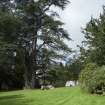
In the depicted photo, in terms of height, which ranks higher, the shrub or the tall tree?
the tall tree

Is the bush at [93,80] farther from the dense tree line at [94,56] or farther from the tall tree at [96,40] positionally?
the tall tree at [96,40]

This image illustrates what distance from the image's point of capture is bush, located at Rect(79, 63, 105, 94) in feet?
87.1

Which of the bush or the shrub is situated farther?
the shrub

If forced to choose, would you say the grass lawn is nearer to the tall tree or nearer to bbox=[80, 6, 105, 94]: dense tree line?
bbox=[80, 6, 105, 94]: dense tree line

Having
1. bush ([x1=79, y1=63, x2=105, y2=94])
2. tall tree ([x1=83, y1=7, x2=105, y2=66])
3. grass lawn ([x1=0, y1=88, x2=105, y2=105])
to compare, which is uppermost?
tall tree ([x1=83, y1=7, x2=105, y2=66])

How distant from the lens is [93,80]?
88.2ft

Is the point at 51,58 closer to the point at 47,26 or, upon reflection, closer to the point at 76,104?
the point at 47,26

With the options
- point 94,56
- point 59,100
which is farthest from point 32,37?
point 59,100

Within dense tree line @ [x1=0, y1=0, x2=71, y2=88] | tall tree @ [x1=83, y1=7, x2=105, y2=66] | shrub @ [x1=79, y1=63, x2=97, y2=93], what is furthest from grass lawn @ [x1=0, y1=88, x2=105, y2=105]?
dense tree line @ [x1=0, y1=0, x2=71, y2=88]

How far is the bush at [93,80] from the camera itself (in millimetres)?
26547

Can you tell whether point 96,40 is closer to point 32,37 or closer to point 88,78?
point 88,78

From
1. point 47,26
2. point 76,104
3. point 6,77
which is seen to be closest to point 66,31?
point 47,26

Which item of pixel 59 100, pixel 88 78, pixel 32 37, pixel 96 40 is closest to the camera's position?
pixel 59 100

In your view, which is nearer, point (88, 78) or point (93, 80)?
point (93, 80)
